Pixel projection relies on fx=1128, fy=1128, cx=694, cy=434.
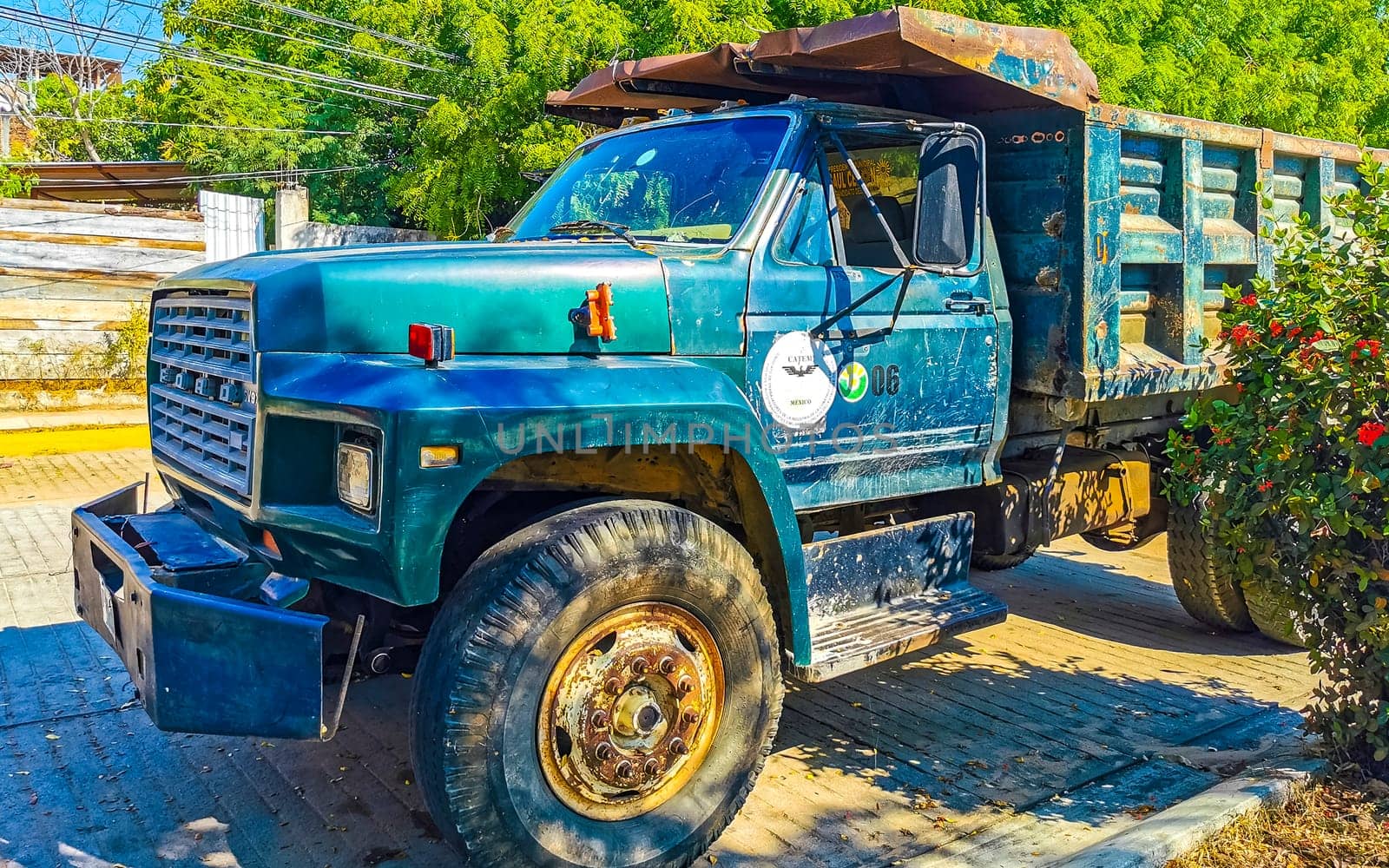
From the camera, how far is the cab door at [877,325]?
4078 mm

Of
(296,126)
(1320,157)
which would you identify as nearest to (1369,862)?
(1320,157)

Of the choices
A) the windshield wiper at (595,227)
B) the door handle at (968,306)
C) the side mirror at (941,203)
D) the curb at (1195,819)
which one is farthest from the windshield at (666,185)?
the curb at (1195,819)

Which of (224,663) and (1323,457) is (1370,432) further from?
(224,663)

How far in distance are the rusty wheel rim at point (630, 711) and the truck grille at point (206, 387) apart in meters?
1.11

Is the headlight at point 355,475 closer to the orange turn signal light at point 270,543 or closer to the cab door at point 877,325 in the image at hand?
the orange turn signal light at point 270,543

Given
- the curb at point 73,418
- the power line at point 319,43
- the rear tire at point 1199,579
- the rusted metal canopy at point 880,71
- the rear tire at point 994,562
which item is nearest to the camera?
the rusted metal canopy at point 880,71

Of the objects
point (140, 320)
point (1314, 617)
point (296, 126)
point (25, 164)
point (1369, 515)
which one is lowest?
point (1314, 617)

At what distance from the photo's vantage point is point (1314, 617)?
4.12 m

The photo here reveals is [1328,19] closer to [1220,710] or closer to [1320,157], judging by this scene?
[1320,157]

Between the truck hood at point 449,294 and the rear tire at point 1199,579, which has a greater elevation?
the truck hood at point 449,294

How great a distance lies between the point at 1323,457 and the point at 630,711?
251cm

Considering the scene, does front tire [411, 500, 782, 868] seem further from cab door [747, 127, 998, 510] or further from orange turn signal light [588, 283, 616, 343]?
cab door [747, 127, 998, 510]

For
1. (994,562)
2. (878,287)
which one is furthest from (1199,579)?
(878,287)

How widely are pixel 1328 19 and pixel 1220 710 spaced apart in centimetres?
1595
